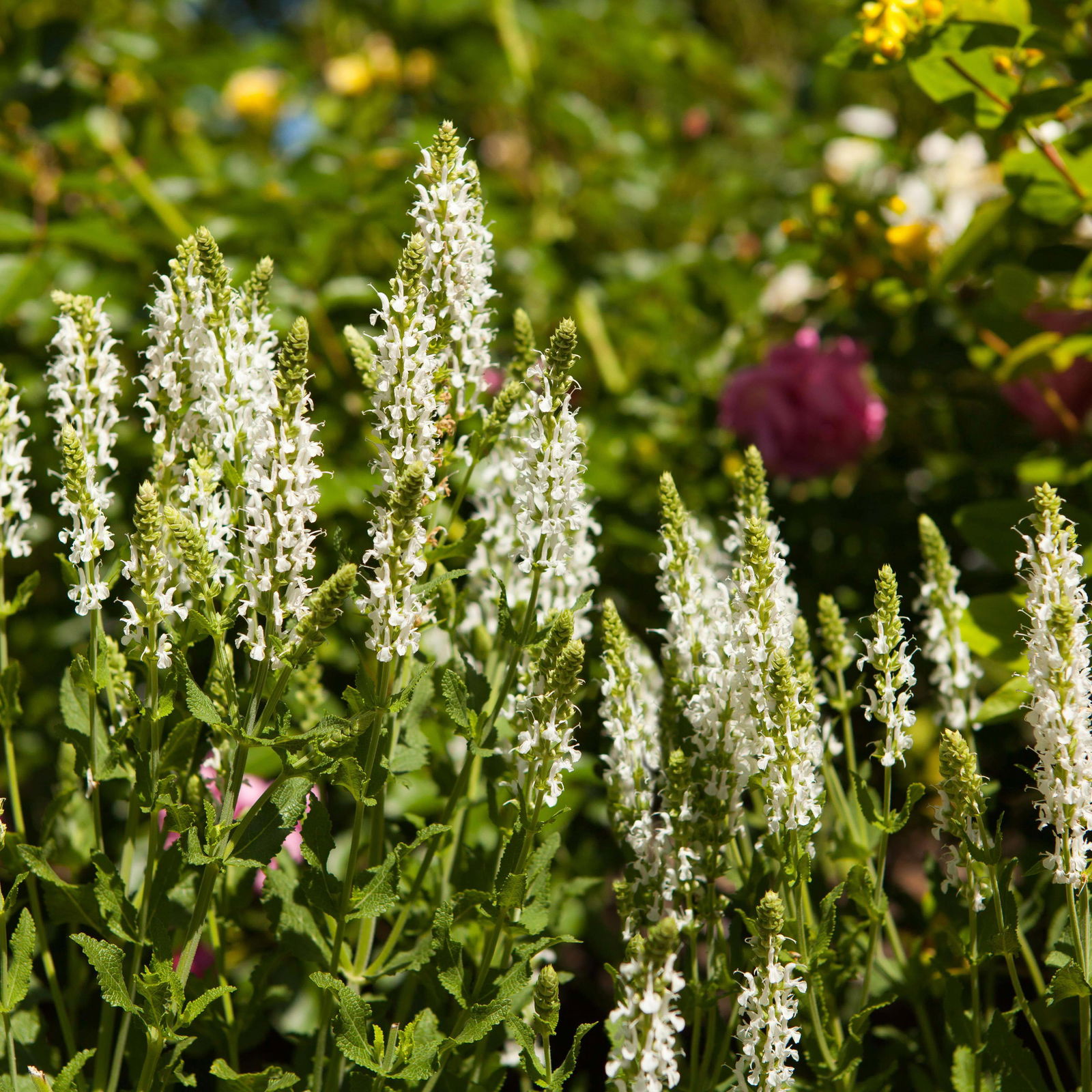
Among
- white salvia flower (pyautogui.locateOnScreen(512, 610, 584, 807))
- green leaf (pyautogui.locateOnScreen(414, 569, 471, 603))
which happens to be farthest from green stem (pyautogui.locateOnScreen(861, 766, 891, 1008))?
green leaf (pyautogui.locateOnScreen(414, 569, 471, 603))

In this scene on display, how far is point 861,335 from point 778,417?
241 millimetres

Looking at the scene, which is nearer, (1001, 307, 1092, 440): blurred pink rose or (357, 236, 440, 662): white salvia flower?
(357, 236, 440, 662): white salvia flower

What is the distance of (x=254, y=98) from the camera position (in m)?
2.21

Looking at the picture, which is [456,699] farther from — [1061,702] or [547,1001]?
[1061,702]

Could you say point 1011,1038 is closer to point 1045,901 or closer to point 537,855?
point 1045,901

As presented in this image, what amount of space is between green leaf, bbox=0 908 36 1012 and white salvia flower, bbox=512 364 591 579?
427mm

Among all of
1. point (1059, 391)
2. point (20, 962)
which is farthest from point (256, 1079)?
point (1059, 391)

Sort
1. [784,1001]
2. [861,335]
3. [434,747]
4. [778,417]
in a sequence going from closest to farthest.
Result: 1. [784,1001]
2. [434,747]
3. [778,417]
4. [861,335]

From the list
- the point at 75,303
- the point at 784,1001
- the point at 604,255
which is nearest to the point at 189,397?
the point at 75,303

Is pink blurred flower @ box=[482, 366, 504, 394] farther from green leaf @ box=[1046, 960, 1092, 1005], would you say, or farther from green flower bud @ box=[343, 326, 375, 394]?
green leaf @ box=[1046, 960, 1092, 1005]

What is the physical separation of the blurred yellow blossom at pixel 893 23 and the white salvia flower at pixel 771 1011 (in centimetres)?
78

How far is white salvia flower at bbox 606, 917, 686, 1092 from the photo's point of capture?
631 mm

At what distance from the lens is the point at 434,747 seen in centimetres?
94

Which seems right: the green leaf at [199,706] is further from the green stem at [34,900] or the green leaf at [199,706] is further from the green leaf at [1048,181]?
the green leaf at [1048,181]
